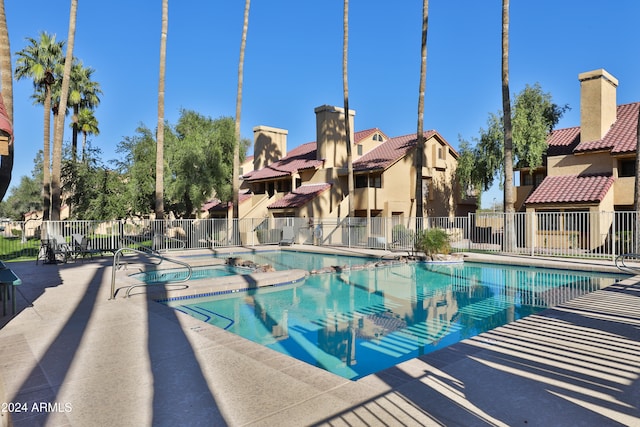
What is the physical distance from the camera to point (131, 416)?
3.27 meters

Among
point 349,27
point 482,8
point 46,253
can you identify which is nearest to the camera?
point 46,253

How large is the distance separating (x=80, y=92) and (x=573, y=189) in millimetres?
30451

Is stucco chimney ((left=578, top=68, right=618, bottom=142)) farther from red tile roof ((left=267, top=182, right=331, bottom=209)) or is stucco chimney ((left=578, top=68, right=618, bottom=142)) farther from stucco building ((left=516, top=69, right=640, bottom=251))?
red tile roof ((left=267, top=182, right=331, bottom=209))

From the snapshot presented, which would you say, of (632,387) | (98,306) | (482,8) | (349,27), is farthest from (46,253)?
(482,8)

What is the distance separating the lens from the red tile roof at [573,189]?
754 inches

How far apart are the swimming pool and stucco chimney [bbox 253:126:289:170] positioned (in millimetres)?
24693

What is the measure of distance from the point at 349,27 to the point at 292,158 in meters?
11.6

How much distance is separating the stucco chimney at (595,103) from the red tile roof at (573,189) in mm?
2269

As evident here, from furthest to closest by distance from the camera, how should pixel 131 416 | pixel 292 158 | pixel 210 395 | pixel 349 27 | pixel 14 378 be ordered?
pixel 292 158
pixel 349 27
pixel 14 378
pixel 210 395
pixel 131 416

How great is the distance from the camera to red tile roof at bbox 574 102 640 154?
1942 cm

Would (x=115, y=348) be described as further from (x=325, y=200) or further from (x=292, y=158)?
(x=292, y=158)

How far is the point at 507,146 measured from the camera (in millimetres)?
18641

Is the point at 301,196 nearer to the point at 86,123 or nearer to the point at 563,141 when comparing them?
the point at 563,141

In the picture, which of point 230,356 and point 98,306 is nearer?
point 230,356
